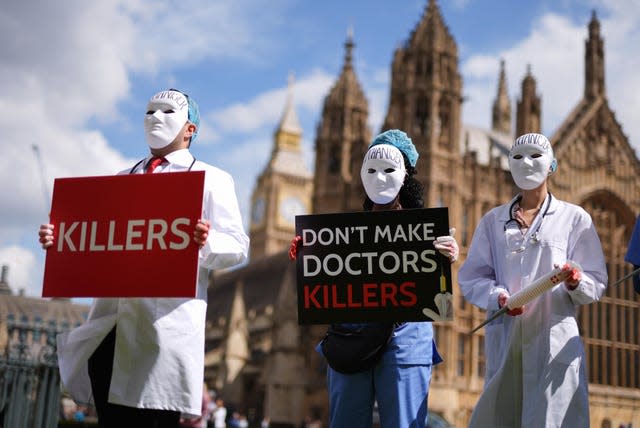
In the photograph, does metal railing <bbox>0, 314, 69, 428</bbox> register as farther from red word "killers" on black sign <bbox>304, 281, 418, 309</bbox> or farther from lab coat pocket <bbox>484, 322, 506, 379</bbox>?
lab coat pocket <bbox>484, 322, 506, 379</bbox>

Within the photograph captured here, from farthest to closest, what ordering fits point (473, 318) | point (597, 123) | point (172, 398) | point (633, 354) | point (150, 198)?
point (597, 123) → point (633, 354) → point (473, 318) → point (150, 198) → point (172, 398)

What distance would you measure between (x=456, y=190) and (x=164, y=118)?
2624cm

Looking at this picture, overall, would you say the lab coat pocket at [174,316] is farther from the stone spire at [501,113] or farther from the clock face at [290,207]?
the clock face at [290,207]

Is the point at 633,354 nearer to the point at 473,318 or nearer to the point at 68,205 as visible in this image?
the point at 473,318

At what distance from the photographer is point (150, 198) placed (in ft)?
15.2

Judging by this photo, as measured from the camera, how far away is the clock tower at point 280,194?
75.4m

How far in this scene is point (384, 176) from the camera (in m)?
5.20

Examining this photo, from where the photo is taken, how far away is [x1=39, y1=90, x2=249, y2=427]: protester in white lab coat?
4316 mm

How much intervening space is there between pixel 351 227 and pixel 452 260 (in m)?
0.62

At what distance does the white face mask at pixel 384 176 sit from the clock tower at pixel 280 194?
2671 inches

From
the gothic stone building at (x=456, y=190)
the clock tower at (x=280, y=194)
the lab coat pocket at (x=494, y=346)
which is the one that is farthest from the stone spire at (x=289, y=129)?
the lab coat pocket at (x=494, y=346)

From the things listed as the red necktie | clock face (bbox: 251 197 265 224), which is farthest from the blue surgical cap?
clock face (bbox: 251 197 265 224)

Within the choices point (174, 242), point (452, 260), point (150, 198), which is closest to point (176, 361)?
point (174, 242)

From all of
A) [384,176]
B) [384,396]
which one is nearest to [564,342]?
[384,396]
